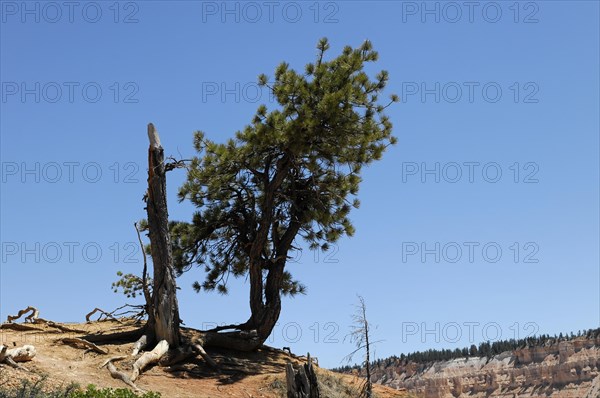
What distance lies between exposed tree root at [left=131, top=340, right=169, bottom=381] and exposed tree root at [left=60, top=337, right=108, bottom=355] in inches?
43.2

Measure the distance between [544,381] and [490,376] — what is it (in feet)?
14.5

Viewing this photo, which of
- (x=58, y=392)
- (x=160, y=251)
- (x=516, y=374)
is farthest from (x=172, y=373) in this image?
(x=516, y=374)

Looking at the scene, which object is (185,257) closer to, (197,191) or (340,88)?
(197,191)

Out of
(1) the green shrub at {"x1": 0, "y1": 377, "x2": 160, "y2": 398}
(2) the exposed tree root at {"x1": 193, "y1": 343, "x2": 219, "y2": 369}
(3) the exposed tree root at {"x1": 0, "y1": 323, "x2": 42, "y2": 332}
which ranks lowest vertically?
(1) the green shrub at {"x1": 0, "y1": 377, "x2": 160, "y2": 398}

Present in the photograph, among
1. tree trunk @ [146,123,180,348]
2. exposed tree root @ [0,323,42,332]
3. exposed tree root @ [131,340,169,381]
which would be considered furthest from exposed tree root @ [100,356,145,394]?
exposed tree root @ [0,323,42,332]

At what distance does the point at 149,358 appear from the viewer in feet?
58.5

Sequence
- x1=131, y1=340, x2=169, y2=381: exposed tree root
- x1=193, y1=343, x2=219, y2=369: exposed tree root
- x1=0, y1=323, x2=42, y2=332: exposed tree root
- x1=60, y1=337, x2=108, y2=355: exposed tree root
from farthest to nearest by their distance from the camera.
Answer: x1=0, y1=323, x2=42, y2=332: exposed tree root → x1=193, y1=343, x2=219, y2=369: exposed tree root → x1=60, y1=337, x2=108, y2=355: exposed tree root → x1=131, y1=340, x2=169, y2=381: exposed tree root

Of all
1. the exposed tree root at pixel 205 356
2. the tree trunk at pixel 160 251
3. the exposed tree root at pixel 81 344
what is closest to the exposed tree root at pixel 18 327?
the exposed tree root at pixel 81 344

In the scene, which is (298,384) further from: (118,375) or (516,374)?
(516,374)

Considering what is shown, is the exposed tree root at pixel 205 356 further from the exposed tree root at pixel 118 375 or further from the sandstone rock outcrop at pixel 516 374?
the sandstone rock outcrop at pixel 516 374

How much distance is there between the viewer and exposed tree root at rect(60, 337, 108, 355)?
59.6 feet

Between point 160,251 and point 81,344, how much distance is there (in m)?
2.87

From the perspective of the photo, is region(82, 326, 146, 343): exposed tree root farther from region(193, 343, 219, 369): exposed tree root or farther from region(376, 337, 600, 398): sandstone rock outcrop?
region(376, 337, 600, 398): sandstone rock outcrop

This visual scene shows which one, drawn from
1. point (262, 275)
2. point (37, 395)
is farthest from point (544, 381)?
point (37, 395)
